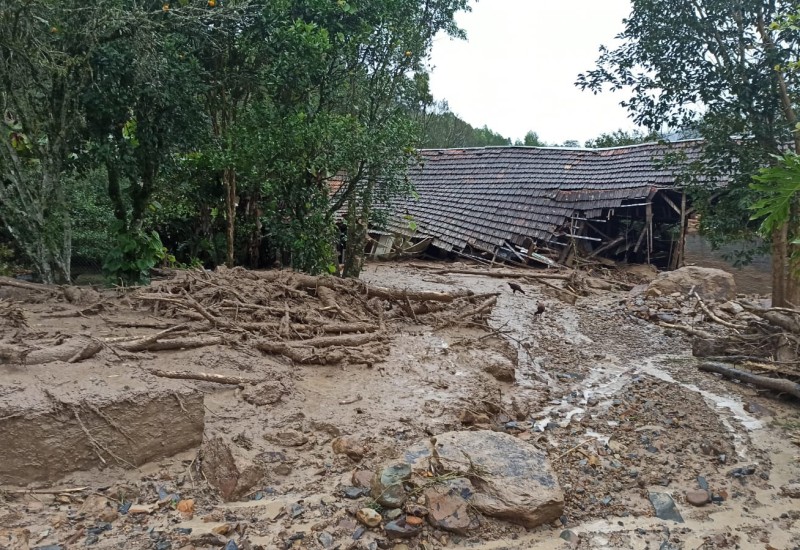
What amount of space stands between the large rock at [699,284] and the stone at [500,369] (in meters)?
6.20

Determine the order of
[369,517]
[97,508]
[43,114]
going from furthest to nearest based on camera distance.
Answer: [43,114]
[369,517]
[97,508]

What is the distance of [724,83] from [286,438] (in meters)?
7.67

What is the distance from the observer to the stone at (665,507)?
382 centimetres

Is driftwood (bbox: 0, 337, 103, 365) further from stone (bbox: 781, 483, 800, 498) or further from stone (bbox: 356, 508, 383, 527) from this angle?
stone (bbox: 781, 483, 800, 498)

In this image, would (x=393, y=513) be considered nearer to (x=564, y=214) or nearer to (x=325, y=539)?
(x=325, y=539)

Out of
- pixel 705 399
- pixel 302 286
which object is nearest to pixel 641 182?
pixel 705 399

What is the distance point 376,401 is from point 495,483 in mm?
1606

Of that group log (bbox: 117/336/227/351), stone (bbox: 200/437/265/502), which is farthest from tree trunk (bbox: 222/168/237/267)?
stone (bbox: 200/437/265/502)

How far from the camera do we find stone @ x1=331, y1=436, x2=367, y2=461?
13.5 feet

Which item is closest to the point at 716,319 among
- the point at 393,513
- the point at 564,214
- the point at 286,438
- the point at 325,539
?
the point at 393,513

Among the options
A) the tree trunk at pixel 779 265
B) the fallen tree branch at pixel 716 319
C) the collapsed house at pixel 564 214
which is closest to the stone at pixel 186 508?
the fallen tree branch at pixel 716 319

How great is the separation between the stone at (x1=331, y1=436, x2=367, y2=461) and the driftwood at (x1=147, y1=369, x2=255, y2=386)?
0.99m

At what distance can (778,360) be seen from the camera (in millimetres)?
6547

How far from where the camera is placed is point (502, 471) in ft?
12.4
